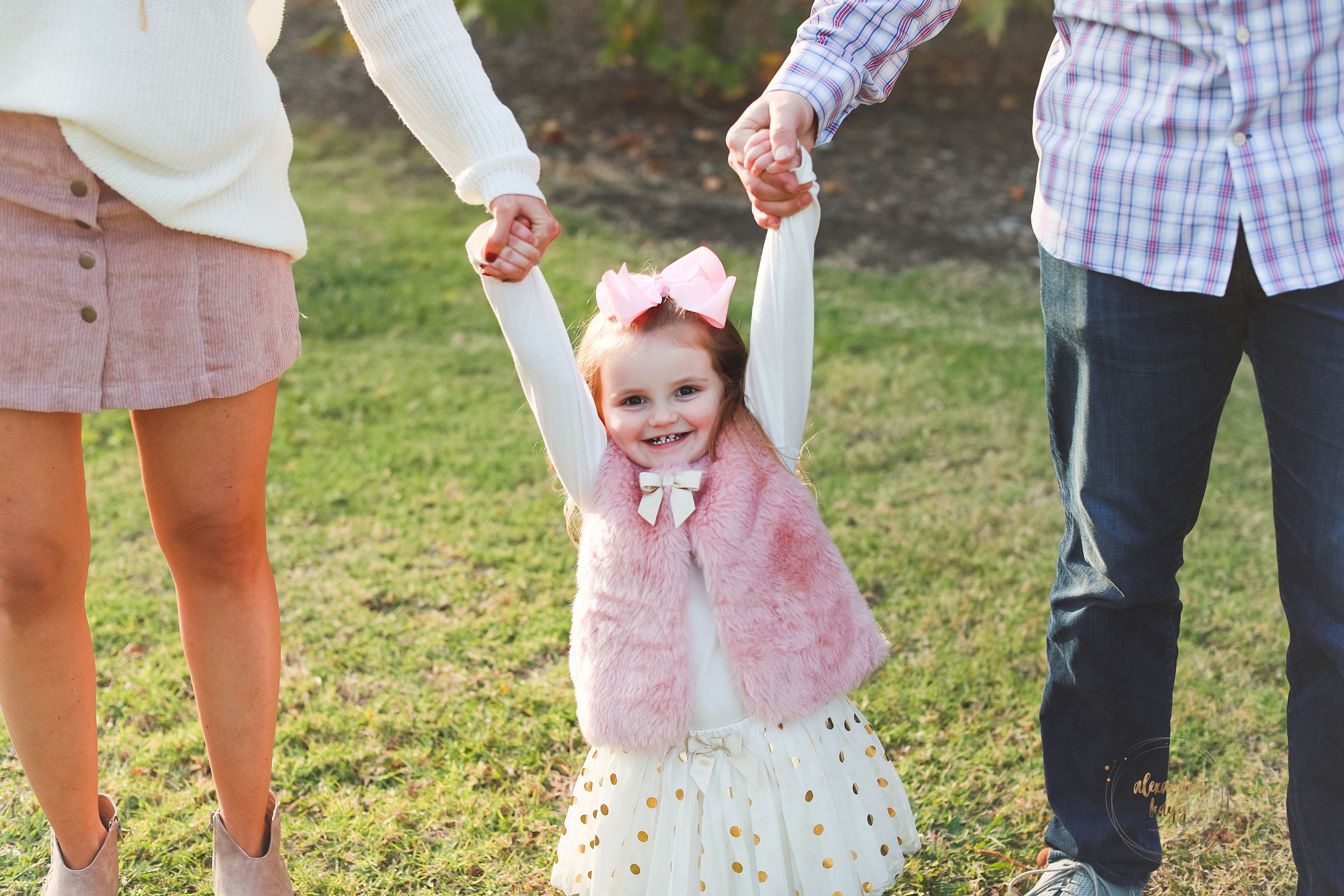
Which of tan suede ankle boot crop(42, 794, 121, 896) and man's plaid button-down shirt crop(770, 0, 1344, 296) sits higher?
man's plaid button-down shirt crop(770, 0, 1344, 296)

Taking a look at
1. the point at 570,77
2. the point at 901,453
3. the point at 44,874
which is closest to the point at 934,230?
the point at 901,453

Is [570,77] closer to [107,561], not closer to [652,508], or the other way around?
[107,561]

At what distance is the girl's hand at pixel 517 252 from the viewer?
176 cm

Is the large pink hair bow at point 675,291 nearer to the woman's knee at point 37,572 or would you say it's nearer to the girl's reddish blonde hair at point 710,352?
the girl's reddish blonde hair at point 710,352

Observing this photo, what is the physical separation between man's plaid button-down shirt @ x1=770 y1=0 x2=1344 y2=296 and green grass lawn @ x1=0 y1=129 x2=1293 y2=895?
121 cm

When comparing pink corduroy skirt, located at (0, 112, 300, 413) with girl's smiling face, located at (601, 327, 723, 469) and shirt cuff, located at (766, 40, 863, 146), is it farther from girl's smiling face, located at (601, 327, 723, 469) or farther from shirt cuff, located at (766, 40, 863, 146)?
shirt cuff, located at (766, 40, 863, 146)

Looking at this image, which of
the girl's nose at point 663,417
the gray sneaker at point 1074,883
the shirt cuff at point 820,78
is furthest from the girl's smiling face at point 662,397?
the gray sneaker at point 1074,883

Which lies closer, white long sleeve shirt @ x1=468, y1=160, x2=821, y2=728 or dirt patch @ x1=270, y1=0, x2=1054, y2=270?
white long sleeve shirt @ x1=468, y1=160, x2=821, y2=728

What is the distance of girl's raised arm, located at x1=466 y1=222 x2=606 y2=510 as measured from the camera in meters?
1.83

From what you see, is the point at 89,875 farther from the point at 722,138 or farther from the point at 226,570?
the point at 722,138

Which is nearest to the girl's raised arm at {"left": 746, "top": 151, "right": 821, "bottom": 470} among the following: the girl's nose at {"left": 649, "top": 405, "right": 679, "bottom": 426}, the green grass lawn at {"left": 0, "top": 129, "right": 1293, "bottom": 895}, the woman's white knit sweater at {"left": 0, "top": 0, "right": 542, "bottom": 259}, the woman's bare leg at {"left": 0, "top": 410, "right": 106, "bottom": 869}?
the girl's nose at {"left": 649, "top": 405, "right": 679, "bottom": 426}

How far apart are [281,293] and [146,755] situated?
1315mm

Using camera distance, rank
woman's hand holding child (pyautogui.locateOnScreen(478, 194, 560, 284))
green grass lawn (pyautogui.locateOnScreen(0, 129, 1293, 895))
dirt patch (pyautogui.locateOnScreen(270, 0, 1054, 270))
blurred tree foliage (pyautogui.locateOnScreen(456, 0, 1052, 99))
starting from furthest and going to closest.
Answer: blurred tree foliage (pyautogui.locateOnScreen(456, 0, 1052, 99)), dirt patch (pyautogui.locateOnScreen(270, 0, 1054, 270)), green grass lawn (pyautogui.locateOnScreen(0, 129, 1293, 895)), woman's hand holding child (pyautogui.locateOnScreen(478, 194, 560, 284))

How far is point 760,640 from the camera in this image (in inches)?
74.5
